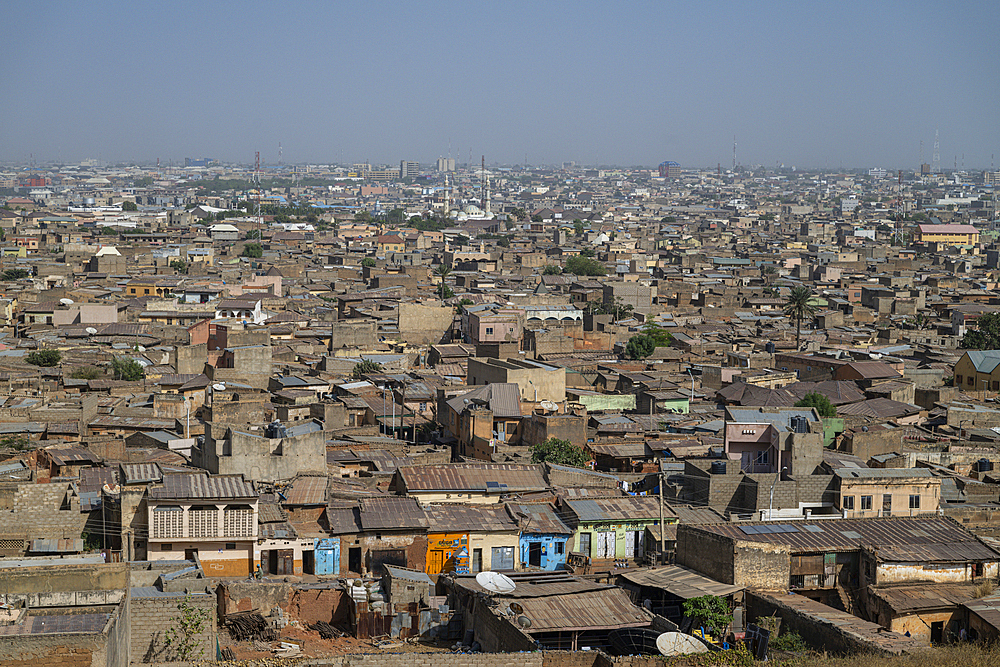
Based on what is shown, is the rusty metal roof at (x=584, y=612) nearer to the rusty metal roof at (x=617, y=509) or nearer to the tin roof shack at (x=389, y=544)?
the tin roof shack at (x=389, y=544)

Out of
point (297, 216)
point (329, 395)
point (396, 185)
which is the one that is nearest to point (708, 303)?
point (329, 395)

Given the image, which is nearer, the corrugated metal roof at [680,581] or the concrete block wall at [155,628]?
the concrete block wall at [155,628]

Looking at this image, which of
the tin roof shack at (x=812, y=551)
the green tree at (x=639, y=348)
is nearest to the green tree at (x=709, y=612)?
the tin roof shack at (x=812, y=551)

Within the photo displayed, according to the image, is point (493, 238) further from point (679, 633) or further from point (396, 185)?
point (396, 185)

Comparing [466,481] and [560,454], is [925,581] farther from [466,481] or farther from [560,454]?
[560,454]

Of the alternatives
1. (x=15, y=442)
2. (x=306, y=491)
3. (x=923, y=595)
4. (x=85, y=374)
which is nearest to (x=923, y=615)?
(x=923, y=595)
